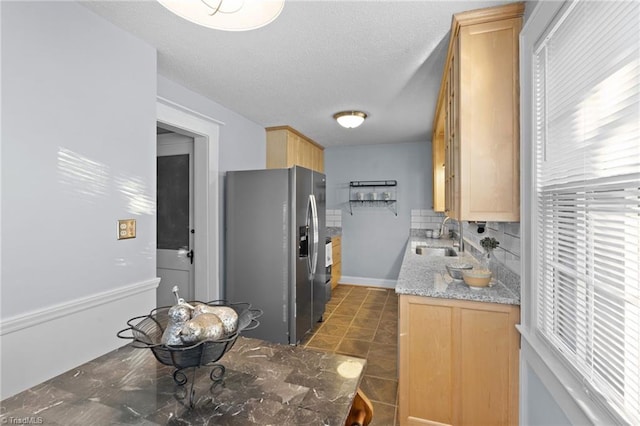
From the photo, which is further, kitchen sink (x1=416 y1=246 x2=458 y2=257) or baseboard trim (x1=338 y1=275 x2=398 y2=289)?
baseboard trim (x1=338 y1=275 x2=398 y2=289)

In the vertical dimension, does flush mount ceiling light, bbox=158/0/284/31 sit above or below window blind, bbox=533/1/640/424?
above

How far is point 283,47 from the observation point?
197 centimetres

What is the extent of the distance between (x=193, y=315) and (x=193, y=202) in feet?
8.12

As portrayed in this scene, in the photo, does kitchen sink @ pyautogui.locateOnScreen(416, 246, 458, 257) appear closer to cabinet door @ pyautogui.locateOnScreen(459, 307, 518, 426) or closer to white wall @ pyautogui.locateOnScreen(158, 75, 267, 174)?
cabinet door @ pyautogui.locateOnScreen(459, 307, 518, 426)

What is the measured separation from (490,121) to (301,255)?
1.97m

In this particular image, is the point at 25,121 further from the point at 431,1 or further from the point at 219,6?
the point at 431,1

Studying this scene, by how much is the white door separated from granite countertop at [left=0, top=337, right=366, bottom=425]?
2202mm

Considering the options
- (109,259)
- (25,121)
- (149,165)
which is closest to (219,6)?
(25,121)

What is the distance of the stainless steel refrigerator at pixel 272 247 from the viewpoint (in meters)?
2.81

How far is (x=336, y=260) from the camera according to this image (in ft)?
16.3

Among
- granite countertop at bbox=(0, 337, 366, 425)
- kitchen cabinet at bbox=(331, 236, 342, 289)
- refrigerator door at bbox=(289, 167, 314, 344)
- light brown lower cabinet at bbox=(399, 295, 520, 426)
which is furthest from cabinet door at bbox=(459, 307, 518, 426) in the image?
kitchen cabinet at bbox=(331, 236, 342, 289)

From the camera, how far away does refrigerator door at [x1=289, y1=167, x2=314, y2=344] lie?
2811 millimetres

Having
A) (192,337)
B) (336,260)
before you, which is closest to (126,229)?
(192,337)

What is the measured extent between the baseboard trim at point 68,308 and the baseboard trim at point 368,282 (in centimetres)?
371
